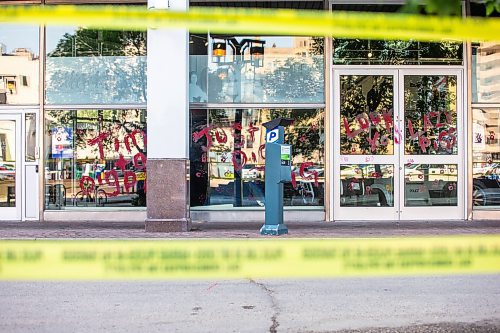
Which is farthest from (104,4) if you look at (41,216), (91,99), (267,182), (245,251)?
(245,251)

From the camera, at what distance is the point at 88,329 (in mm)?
5301

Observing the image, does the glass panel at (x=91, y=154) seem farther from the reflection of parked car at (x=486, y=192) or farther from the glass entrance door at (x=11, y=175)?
the reflection of parked car at (x=486, y=192)

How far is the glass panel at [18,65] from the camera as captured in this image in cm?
1265

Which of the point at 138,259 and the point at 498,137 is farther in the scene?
the point at 498,137

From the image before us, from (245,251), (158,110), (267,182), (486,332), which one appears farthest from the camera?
(158,110)

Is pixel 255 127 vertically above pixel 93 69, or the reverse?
pixel 93 69

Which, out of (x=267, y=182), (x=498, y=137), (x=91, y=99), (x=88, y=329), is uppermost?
(x=91, y=99)

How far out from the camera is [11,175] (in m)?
12.6

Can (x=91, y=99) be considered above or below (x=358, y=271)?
above

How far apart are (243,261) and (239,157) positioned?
568 cm

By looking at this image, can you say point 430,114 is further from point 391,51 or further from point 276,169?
point 276,169

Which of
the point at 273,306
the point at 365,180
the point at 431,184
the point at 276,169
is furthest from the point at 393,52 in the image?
the point at 273,306

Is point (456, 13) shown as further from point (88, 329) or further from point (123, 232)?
point (123, 232)

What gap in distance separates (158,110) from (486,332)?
7128 millimetres
